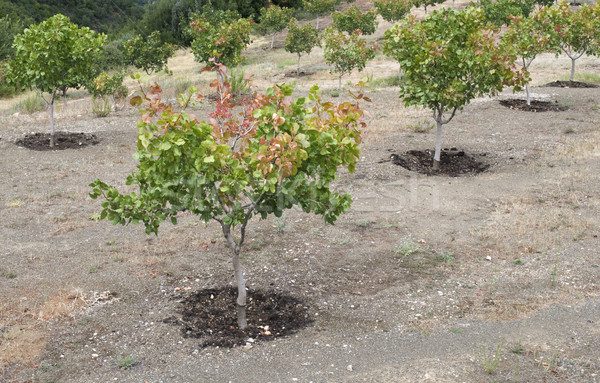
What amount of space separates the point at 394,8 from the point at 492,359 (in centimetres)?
3755

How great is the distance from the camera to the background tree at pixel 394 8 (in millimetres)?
39156

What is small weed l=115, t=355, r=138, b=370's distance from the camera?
17.4 feet

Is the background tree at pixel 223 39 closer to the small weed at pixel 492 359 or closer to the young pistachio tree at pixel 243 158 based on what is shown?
the young pistachio tree at pixel 243 158

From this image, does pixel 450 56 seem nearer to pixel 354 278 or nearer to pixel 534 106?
pixel 354 278

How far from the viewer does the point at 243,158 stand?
17.8 ft

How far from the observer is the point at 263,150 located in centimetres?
493

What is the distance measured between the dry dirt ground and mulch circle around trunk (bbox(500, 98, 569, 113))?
4.48 metres

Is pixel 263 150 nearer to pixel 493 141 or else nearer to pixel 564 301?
pixel 564 301

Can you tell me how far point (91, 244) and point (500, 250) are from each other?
6.04 m

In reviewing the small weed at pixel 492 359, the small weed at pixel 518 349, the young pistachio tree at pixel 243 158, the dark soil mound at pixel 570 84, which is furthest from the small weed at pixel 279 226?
the dark soil mound at pixel 570 84

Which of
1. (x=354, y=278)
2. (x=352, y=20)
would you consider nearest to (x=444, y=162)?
(x=354, y=278)

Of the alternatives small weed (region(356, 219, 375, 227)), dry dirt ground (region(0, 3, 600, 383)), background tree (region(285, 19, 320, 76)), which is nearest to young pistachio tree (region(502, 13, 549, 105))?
dry dirt ground (region(0, 3, 600, 383))

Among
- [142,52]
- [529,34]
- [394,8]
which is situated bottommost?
[142,52]

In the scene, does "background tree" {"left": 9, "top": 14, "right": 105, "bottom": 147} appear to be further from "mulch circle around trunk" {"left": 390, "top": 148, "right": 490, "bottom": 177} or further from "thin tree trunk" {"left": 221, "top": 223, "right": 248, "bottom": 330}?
"thin tree trunk" {"left": 221, "top": 223, "right": 248, "bottom": 330}
